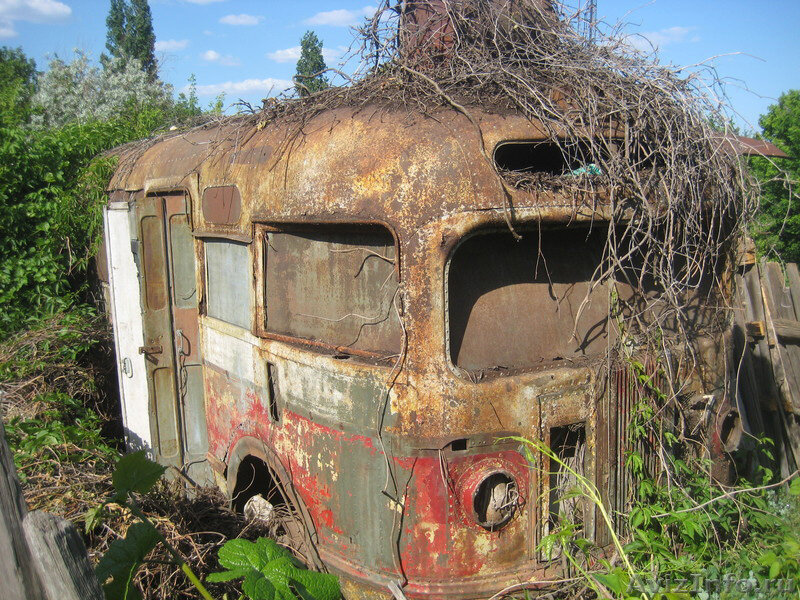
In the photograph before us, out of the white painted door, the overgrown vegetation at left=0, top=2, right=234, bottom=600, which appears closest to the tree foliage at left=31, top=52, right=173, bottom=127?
the overgrown vegetation at left=0, top=2, right=234, bottom=600

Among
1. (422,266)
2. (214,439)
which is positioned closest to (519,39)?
(422,266)

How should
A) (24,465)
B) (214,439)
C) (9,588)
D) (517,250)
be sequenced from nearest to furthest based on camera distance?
(9,588) → (517,250) → (24,465) → (214,439)

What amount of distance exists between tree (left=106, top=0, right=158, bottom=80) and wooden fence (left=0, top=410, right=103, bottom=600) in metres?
39.1

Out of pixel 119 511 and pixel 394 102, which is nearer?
pixel 394 102

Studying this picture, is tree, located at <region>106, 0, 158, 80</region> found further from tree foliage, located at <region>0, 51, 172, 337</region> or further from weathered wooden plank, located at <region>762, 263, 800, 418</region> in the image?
weathered wooden plank, located at <region>762, 263, 800, 418</region>

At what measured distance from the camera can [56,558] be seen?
158 cm

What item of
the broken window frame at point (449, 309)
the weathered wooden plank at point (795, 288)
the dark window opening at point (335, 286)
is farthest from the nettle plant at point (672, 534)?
the weathered wooden plank at point (795, 288)

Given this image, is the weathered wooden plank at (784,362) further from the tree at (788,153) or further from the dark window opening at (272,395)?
the tree at (788,153)

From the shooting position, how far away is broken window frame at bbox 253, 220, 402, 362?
9.18 feet

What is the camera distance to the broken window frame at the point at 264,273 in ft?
9.18

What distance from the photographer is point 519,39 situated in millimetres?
3408

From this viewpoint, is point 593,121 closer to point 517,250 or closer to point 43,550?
point 517,250

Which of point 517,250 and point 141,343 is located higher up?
point 517,250

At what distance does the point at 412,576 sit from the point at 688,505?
1313 millimetres
